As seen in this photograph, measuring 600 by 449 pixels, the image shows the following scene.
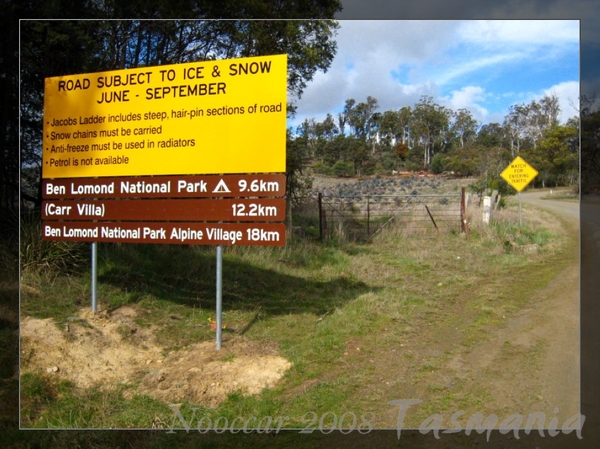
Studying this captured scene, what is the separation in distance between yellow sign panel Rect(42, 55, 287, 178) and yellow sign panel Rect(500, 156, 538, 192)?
986 cm

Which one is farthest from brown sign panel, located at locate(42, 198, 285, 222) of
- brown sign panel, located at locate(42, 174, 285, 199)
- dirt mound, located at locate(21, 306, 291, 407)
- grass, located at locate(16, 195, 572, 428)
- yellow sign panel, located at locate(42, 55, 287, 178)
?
dirt mound, located at locate(21, 306, 291, 407)

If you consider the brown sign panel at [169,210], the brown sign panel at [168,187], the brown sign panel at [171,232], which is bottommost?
the brown sign panel at [171,232]

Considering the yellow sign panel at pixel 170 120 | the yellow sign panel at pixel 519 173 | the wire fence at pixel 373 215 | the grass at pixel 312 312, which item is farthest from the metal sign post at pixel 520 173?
the yellow sign panel at pixel 170 120

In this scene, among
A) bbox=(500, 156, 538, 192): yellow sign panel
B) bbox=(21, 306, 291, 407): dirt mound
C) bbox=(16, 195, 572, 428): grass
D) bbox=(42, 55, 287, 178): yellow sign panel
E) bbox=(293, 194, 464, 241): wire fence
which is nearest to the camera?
bbox=(16, 195, 572, 428): grass

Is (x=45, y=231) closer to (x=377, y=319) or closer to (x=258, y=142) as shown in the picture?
(x=258, y=142)

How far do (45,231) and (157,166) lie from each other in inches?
77.8

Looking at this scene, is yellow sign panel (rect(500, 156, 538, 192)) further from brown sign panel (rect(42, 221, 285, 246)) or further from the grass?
brown sign panel (rect(42, 221, 285, 246))

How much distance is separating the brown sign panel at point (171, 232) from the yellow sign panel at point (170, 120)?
0.60 metres

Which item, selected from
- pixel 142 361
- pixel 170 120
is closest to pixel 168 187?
pixel 170 120

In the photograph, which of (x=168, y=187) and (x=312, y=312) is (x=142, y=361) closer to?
(x=168, y=187)

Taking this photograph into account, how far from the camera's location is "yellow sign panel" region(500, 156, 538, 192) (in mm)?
12681

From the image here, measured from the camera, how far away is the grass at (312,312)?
169 inches

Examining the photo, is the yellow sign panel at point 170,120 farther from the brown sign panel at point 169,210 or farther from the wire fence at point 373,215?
the wire fence at point 373,215

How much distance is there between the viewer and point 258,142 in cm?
504
